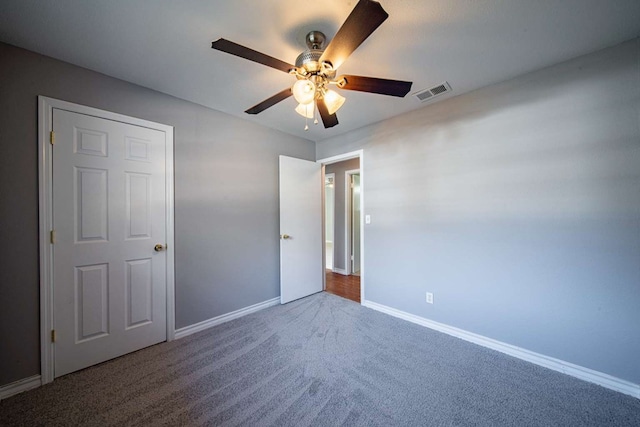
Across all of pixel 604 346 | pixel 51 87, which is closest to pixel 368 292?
pixel 604 346

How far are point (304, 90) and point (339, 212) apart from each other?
3.45 meters

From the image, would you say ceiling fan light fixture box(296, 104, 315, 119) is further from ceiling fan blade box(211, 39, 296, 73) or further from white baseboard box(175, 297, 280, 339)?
white baseboard box(175, 297, 280, 339)

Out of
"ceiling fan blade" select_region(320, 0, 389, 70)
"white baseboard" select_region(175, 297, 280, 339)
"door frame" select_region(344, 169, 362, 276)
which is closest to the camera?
"ceiling fan blade" select_region(320, 0, 389, 70)

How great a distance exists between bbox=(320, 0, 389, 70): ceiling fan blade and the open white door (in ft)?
6.53

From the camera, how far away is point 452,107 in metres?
2.32

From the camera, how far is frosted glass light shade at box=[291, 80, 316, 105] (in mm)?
1396

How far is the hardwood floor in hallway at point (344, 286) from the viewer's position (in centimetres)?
347

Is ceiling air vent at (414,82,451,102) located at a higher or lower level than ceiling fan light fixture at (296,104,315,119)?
higher

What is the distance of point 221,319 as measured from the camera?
257 cm

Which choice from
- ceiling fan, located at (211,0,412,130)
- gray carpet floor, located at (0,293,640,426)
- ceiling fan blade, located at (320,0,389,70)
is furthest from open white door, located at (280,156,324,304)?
ceiling fan blade, located at (320,0,389,70)

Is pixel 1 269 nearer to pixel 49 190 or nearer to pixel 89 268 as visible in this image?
pixel 89 268

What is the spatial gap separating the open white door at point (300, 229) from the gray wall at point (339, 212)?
3.74 feet

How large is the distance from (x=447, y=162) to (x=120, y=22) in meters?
2.81

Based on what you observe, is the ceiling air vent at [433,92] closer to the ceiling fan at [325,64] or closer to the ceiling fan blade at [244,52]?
the ceiling fan at [325,64]
